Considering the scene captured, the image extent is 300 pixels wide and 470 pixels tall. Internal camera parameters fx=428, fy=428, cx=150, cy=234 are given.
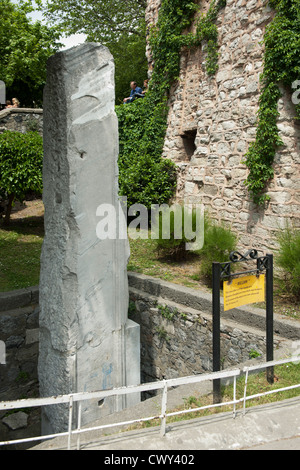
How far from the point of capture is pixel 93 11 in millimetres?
17078

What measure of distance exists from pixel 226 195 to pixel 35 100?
1039 cm

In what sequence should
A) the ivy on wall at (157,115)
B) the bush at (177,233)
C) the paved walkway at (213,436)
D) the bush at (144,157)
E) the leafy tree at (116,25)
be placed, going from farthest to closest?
the leafy tree at (116,25) < the bush at (144,157) < the ivy on wall at (157,115) < the bush at (177,233) < the paved walkway at (213,436)

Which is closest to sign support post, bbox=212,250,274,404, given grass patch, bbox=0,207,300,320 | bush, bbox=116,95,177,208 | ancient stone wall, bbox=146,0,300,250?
grass patch, bbox=0,207,300,320

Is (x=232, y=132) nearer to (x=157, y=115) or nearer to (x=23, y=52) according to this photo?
(x=157, y=115)

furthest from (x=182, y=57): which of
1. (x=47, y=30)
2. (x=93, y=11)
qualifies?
(x=93, y=11)

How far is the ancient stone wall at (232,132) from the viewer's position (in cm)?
632

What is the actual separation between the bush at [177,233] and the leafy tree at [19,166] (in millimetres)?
2905

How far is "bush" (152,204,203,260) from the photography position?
22.7ft

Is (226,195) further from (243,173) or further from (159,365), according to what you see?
(159,365)

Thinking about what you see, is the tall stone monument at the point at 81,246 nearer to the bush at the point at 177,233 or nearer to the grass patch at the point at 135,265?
the grass patch at the point at 135,265

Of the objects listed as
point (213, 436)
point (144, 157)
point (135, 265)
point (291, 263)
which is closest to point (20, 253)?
point (135, 265)

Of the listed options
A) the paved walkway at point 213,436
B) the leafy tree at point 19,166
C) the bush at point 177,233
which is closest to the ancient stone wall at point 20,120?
the leafy tree at point 19,166

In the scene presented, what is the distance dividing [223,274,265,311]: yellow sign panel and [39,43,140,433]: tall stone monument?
3.44ft

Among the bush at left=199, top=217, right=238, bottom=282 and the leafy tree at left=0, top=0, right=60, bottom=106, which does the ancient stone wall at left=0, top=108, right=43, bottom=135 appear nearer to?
the leafy tree at left=0, top=0, right=60, bottom=106
